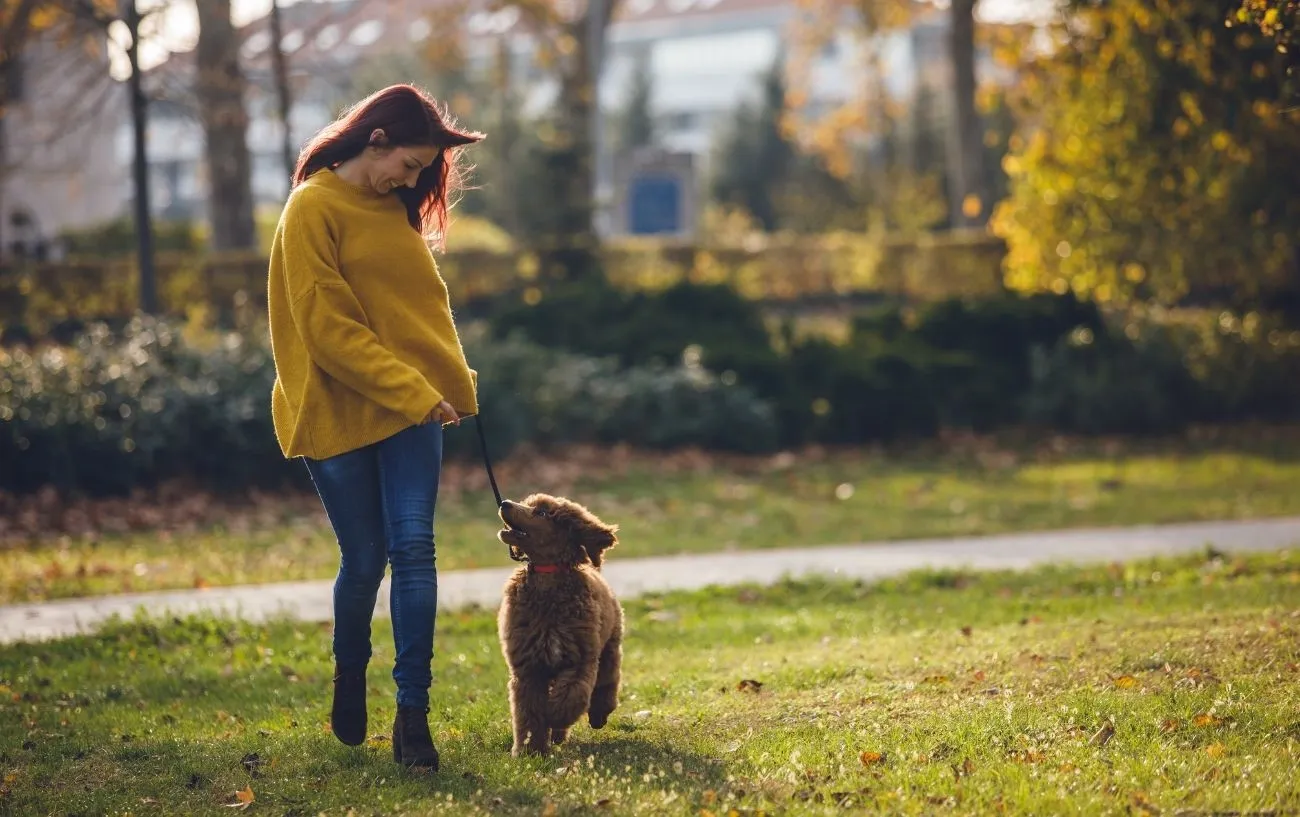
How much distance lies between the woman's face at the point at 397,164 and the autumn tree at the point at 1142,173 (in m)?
10.9

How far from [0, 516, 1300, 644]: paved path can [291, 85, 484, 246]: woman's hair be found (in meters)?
3.55

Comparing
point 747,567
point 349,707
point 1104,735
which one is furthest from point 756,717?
point 747,567

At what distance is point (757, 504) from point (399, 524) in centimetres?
772

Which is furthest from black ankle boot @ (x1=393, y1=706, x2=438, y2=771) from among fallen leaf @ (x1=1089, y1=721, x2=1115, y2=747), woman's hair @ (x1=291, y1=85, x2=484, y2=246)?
fallen leaf @ (x1=1089, y1=721, x2=1115, y2=747)

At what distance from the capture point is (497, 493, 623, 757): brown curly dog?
5.10m

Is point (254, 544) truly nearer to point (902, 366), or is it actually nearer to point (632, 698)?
point (632, 698)

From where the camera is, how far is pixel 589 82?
24.6 metres

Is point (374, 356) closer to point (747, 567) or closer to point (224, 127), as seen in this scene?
point (747, 567)

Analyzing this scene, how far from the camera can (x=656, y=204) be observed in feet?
Answer: 99.5

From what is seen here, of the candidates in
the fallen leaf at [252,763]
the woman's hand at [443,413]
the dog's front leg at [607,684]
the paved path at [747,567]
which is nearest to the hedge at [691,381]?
the paved path at [747,567]

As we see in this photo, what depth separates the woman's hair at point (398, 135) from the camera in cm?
492

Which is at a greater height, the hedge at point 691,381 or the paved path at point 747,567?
the hedge at point 691,381

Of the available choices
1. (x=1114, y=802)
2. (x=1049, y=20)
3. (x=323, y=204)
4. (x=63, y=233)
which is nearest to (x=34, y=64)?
(x=63, y=233)

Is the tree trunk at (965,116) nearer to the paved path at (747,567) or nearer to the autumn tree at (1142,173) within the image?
the autumn tree at (1142,173)
